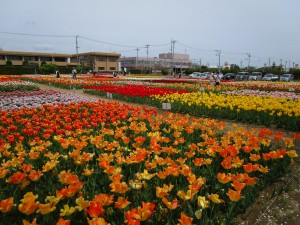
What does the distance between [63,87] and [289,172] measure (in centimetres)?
1942

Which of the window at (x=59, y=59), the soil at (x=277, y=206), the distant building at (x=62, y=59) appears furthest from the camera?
the window at (x=59, y=59)

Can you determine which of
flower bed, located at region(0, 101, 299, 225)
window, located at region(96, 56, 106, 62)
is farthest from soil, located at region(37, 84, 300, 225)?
window, located at region(96, 56, 106, 62)

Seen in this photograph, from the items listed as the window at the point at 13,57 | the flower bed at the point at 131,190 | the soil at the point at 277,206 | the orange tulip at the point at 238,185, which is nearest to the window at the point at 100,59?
the window at the point at 13,57

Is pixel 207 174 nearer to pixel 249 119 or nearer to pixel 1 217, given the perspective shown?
pixel 1 217

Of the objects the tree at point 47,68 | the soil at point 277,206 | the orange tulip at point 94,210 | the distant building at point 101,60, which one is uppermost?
the distant building at point 101,60

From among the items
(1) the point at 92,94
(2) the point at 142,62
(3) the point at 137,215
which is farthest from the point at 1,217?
(2) the point at 142,62

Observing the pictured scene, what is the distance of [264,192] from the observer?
3559 mm

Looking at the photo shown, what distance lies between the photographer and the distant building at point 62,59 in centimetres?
7364

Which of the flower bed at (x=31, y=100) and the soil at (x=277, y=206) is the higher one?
the flower bed at (x=31, y=100)

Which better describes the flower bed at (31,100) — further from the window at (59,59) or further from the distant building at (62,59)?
the window at (59,59)

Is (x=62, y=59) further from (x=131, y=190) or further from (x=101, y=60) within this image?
(x=131, y=190)

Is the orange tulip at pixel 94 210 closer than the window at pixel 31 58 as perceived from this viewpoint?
Yes

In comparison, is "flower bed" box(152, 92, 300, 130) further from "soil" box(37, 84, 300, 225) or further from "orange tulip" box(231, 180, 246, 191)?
"orange tulip" box(231, 180, 246, 191)

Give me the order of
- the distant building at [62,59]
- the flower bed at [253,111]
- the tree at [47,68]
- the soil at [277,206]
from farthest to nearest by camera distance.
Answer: the distant building at [62,59] < the tree at [47,68] < the flower bed at [253,111] < the soil at [277,206]
